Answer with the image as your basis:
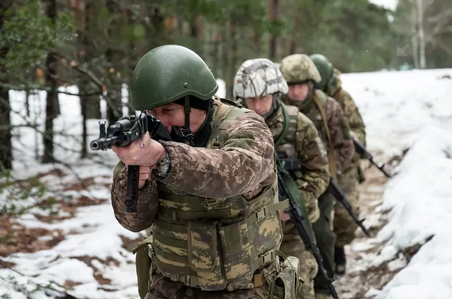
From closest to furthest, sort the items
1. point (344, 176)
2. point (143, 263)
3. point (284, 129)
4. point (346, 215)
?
point (143, 263)
point (284, 129)
point (346, 215)
point (344, 176)

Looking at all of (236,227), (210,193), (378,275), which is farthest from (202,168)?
(378,275)

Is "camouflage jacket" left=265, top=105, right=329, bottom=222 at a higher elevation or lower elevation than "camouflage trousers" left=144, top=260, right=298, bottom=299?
higher

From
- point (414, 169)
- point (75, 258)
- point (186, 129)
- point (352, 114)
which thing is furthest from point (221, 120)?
point (414, 169)

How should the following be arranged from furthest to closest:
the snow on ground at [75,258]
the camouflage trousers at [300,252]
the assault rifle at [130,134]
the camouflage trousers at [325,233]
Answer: the camouflage trousers at [325,233] → the snow on ground at [75,258] → the camouflage trousers at [300,252] → the assault rifle at [130,134]

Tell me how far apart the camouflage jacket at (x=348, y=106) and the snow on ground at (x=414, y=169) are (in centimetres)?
116

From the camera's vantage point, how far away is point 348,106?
7703 millimetres

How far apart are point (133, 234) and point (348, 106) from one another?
3.39 m

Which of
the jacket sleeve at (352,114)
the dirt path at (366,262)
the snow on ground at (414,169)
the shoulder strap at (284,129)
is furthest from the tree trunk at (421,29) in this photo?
the shoulder strap at (284,129)

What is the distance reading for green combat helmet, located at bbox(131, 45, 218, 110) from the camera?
259 centimetres

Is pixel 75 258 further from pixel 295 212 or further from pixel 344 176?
pixel 344 176

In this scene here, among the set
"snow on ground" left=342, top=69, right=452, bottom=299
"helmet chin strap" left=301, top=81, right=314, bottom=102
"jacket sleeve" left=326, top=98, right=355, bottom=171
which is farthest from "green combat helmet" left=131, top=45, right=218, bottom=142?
"jacket sleeve" left=326, top=98, right=355, bottom=171

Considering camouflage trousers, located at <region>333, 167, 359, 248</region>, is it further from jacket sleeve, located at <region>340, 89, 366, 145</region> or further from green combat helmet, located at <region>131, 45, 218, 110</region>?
green combat helmet, located at <region>131, 45, 218, 110</region>

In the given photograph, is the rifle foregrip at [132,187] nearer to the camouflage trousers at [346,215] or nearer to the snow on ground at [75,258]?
the snow on ground at [75,258]

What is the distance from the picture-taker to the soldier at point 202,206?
2.59 metres
